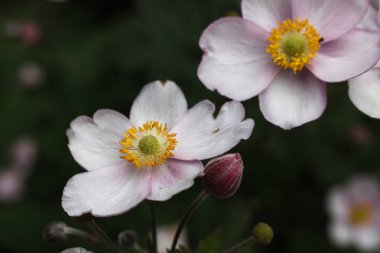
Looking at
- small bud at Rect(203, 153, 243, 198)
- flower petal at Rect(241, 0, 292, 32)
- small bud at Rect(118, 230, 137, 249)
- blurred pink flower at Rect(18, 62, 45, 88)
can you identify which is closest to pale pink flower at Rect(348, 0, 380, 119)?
flower petal at Rect(241, 0, 292, 32)

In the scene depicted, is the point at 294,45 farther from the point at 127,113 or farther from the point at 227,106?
the point at 127,113

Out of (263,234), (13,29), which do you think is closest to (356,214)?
(263,234)

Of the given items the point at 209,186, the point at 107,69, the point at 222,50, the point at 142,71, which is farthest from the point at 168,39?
the point at 209,186

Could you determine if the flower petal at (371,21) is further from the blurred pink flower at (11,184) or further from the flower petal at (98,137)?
the blurred pink flower at (11,184)

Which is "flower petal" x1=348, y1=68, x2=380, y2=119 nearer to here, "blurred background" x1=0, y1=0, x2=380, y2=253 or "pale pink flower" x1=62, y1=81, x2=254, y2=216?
"pale pink flower" x1=62, y1=81, x2=254, y2=216

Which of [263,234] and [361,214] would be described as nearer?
[263,234]
